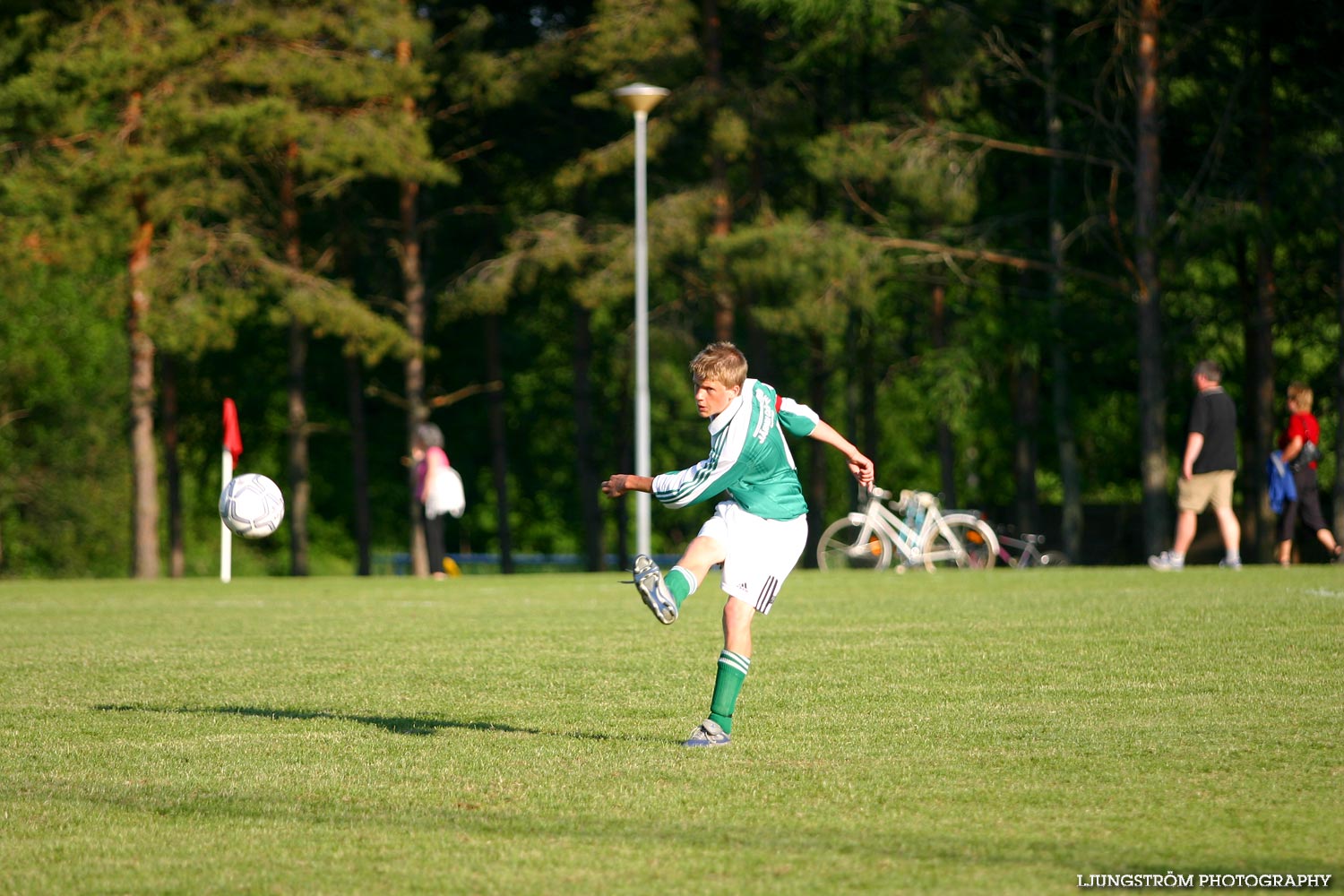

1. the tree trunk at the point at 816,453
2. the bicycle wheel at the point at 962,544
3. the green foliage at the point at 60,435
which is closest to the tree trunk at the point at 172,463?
the green foliage at the point at 60,435

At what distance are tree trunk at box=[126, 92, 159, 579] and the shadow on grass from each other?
22620 mm

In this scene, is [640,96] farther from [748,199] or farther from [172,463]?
[172,463]

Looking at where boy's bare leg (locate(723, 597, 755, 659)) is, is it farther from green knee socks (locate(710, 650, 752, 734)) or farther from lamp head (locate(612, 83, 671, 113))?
lamp head (locate(612, 83, 671, 113))

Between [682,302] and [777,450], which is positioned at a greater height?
[682,302]

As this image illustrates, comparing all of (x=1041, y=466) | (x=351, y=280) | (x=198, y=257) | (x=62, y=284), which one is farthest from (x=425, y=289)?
(x=1041, y=466)

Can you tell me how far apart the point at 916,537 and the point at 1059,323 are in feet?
28.1

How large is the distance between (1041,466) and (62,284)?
26912 mm

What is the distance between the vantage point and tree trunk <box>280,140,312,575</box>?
3506cm

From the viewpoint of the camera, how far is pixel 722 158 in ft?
107

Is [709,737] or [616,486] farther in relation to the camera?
[709,737]

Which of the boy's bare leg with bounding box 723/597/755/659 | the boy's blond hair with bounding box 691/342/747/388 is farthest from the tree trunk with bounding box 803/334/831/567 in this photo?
the boy's blond hair with bounding box 691/342/747/388

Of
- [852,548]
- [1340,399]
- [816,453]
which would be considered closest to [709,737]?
[852,548]

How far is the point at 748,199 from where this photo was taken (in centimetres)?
3406

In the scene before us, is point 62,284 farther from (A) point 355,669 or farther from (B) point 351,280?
(A) point 355,669
